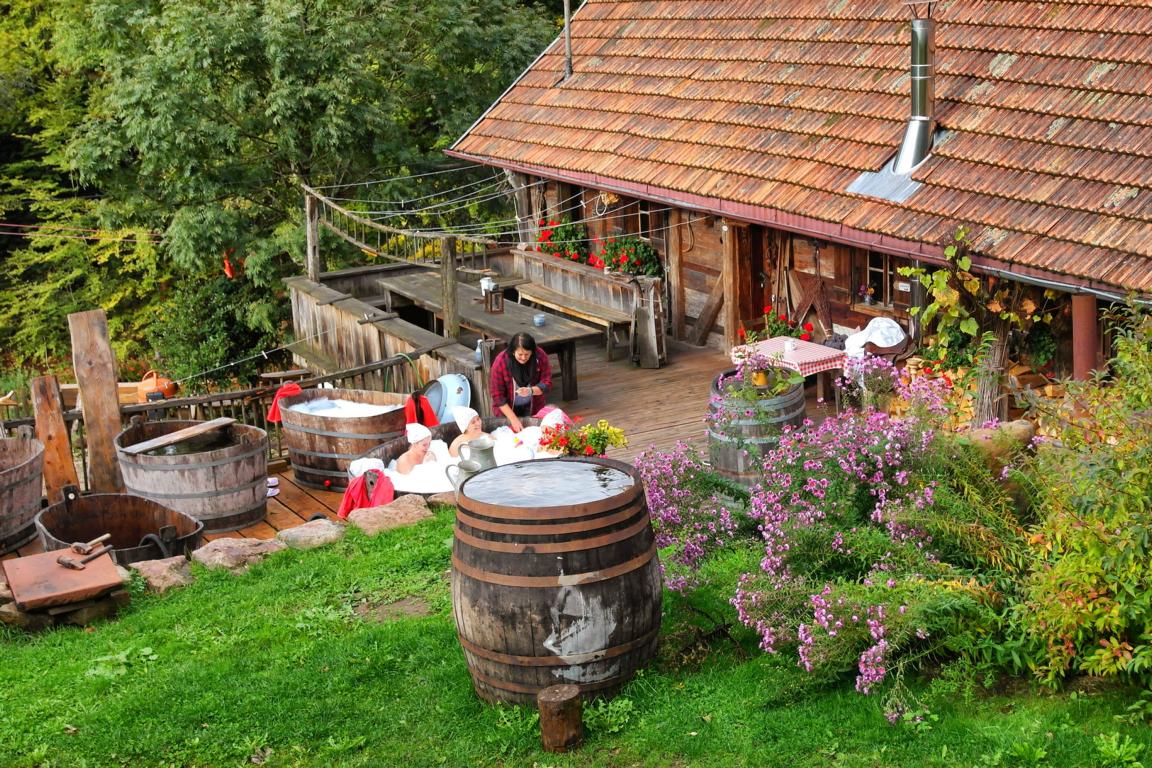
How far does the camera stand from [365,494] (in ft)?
38.1

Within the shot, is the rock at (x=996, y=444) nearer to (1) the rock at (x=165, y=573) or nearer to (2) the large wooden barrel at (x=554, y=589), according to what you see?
(2) the large wooden barrel at (x=554, y=589)

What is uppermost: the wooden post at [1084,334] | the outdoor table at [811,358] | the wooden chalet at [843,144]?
the wooden chalet at [843,144]

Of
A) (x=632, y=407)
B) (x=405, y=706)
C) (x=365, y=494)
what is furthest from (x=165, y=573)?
(x=632, y=407)

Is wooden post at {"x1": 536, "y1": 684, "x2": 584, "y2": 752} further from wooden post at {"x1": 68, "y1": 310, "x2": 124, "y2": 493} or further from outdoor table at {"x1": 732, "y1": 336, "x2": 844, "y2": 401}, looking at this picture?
wooden post at {"x1": 68, "y1": 310, "x2": 124, "y2": 493}

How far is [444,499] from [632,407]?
4.14 meters

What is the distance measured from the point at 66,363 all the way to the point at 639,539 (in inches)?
1065

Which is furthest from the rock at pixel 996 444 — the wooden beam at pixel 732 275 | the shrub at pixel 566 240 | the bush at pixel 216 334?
the bush at pixel 216 334

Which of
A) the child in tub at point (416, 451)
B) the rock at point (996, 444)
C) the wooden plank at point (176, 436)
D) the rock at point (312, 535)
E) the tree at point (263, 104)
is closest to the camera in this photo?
the rock at point (996, 444)

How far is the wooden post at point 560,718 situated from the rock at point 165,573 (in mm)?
4014

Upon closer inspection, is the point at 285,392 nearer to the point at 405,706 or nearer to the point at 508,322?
the point at 508,322

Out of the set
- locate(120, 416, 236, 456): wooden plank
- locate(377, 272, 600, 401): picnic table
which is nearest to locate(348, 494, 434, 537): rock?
locate(120, 416, 236, 456): wooden plank

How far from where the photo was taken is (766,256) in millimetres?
15492

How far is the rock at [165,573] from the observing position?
30.0 ft

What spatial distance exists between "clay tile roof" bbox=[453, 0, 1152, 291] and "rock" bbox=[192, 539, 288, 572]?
5.87 meters
